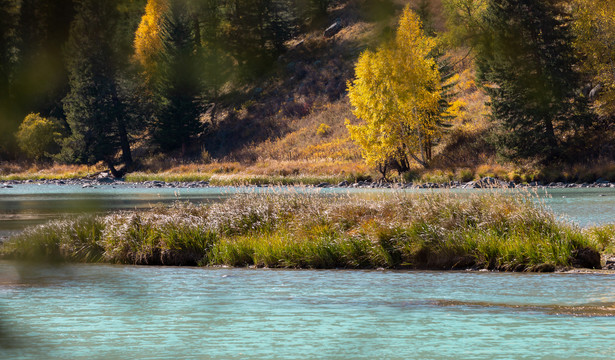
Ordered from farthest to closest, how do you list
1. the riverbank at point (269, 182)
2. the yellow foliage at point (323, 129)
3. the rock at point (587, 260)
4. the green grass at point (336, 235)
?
the yellow foliage at point (323, 129), the riverbank at point (269, 182), the green grass at point (336, 235), the rock at point (587, 260)

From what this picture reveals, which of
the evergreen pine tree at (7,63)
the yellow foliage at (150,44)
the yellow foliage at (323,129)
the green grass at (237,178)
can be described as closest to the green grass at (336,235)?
the evergreen pine tree at (7,63)

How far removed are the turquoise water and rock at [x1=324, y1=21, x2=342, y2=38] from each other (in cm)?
8411

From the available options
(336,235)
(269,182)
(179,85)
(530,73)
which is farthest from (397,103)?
(336,235)

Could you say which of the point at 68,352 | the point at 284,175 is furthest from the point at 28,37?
the point at 284,175

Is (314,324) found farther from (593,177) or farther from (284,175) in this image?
(284,175)

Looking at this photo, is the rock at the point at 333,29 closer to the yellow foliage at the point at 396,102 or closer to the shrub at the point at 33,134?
the yellow foliage at the point at 396,102

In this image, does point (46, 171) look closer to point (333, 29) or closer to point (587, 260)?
point (333, 29)

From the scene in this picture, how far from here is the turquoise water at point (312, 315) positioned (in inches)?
382

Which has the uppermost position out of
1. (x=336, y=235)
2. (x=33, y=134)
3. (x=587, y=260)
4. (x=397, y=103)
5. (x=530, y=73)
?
(x=530, y=73)

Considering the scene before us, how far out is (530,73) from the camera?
5344 cm

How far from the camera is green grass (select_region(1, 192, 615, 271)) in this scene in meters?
17.9

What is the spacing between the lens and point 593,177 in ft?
171

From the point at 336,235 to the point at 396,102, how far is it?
1581 inches

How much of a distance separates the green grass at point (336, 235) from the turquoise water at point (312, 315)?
2.83ft
